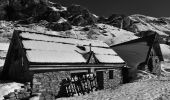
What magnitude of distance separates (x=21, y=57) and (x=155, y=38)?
20.6 metres

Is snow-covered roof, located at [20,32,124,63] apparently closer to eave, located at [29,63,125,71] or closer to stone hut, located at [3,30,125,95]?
stone hut, located at [3,30,125,95]

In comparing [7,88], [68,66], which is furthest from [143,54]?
[7,88]

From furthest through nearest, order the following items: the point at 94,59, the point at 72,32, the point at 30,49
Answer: the point at 72,32 < the point at 94,59 < the point at 30,49

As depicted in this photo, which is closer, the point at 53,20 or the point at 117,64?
the point at 117,64

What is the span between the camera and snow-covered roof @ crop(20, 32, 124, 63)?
15798 mm

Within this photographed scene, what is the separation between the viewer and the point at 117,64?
21.8m

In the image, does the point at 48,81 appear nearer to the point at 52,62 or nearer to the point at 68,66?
the point at 52,62

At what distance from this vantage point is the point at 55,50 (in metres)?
18.0

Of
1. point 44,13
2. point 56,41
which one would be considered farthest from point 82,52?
point 44,13

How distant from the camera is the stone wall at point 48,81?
1451cm

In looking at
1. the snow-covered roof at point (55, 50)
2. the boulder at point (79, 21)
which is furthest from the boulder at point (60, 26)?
the snow-covered roof at point (55, 50)

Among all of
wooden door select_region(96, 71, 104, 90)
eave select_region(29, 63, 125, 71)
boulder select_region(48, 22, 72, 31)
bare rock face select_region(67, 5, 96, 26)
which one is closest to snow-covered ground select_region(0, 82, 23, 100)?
eave select_region(29, 63, 125, 71)

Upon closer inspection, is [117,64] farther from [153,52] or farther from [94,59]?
[153,52]

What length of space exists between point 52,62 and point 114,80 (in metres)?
8.33
